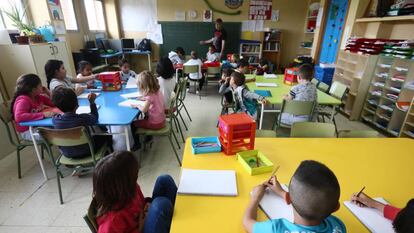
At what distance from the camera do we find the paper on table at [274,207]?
3.27ft

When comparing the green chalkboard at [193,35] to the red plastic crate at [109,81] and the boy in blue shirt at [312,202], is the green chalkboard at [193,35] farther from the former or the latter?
the boy in blue shirt at [312,202]

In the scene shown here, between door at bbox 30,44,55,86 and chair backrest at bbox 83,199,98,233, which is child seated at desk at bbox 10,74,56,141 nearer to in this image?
door at bbox 30,44,55,86

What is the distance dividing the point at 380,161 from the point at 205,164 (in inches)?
45.3

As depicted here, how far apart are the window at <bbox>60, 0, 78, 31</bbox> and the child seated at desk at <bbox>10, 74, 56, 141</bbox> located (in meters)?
4.04

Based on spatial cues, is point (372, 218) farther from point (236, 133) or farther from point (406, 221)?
point (236, 133)

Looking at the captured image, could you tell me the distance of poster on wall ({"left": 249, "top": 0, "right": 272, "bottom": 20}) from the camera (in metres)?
7.15

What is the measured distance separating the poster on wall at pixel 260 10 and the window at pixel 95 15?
4.79m

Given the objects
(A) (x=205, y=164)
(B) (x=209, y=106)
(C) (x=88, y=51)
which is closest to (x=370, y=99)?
(B) (x=209, y=106)

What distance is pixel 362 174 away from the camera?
132 centimetres

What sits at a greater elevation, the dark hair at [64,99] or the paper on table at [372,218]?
the dark hair at [64,99]

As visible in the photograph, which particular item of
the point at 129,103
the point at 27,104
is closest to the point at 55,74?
the point at 27,104


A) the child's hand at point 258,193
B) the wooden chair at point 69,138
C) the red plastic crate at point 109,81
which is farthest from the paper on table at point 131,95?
the child's hand at point 258,193

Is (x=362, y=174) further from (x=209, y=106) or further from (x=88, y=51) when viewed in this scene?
(x=88, y=51)

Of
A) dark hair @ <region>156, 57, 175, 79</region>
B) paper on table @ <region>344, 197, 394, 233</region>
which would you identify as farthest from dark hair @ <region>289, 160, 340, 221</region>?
dark hair @ <region>156, 57, 175, 79</region>
